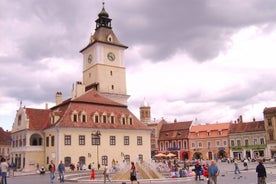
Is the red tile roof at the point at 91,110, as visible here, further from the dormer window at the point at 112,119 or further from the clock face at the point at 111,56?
the clock face at the point at 111,56

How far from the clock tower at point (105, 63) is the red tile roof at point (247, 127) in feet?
99.9

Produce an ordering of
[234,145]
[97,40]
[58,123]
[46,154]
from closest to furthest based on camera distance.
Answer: [58,123], [46,154], [97,40], [234,145]

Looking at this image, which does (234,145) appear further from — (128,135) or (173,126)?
(128,135)

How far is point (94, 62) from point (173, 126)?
114 ft

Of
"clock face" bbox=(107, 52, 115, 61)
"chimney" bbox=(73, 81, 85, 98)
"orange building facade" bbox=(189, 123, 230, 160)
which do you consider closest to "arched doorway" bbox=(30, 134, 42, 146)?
"chimney" bbox=(73, 81, 85, 98)

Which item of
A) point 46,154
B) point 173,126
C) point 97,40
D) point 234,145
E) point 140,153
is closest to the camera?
point 46,154

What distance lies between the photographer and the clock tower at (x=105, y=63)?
6788 centimetres

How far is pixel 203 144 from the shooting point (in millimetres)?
87438

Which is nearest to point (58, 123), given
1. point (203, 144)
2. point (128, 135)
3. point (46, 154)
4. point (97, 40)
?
point (46, 154)

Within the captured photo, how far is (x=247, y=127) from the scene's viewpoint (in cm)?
8188

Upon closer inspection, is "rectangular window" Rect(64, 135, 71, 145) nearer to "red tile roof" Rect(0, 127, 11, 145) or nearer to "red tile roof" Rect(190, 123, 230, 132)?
"red tile roof" Rect(190, 123, 230, 132)

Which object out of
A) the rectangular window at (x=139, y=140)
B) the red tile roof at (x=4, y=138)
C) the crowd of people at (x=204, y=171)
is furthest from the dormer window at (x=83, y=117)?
the red tile roof at (x=4, y=138)

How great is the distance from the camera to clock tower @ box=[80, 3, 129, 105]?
2672 inches

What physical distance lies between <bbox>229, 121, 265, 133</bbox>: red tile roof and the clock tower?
30.5 metres
